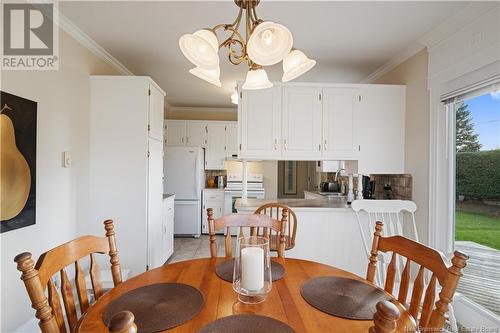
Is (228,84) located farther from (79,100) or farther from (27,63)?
(27,63)

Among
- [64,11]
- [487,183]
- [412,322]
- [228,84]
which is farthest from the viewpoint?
[228,84]

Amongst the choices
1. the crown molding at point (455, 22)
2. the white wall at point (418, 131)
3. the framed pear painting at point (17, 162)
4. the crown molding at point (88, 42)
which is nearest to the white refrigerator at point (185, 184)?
the crown molding at point (88, 42)

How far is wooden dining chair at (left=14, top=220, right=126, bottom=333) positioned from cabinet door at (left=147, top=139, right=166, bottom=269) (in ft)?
5.11

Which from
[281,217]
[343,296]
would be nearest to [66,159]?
[281,217]

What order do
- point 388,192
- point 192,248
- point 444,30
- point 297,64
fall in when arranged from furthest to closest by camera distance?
point 192,248, point 388,192, point 444,30, point 297,64

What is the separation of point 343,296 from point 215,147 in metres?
4.39

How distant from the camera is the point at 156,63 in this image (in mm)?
3090

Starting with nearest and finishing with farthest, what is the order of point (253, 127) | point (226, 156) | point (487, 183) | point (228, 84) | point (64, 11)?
point (487, 183)
point (64, 11)
point (253, 127)
point (228, 84)
point (226, 156)

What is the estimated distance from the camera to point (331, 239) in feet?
8.77

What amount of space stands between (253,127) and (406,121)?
5.27 ft

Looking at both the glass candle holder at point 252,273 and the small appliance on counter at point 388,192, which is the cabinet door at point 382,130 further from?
the glass candle holder at point 252,273

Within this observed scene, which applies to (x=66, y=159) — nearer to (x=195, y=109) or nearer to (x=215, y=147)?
(x=215, y=147)

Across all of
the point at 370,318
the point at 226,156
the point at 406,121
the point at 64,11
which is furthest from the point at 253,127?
the point at 226,156

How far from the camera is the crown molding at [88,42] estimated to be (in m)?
2.19
